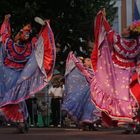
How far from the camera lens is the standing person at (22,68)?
11.8 metres

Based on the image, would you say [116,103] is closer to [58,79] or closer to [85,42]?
[58,79]

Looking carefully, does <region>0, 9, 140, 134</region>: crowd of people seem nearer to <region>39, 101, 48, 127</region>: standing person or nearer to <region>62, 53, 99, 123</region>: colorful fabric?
<region>62, 53, 99, 123</region>: colorful fabric

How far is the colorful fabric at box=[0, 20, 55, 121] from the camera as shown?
11.9 metres

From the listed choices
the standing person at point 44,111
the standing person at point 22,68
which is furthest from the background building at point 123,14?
the standing person at point 22,68

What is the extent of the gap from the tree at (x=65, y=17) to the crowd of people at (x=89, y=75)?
20.4ft

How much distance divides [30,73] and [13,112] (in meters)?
0.87

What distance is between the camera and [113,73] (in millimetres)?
11125

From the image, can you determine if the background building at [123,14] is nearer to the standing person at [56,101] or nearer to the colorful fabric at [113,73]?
the standing person at [56,101]

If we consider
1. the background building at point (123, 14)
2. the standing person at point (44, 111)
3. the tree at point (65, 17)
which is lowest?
the standing person at point (44, 111)

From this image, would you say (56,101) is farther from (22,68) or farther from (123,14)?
(123,14)

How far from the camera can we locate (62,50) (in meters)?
21.1

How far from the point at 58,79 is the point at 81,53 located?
4087mm

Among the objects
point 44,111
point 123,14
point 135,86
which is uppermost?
point 123,14

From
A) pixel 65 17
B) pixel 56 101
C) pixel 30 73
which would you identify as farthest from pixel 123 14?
pixel 30 73
